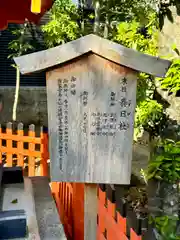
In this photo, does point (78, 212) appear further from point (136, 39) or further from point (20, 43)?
point (20, 43)

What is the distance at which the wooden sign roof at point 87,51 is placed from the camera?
1851 mm

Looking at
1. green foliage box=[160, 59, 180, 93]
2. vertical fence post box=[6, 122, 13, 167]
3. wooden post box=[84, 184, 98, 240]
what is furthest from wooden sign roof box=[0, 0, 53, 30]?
wooden post box=[84, 184, 98, 240]

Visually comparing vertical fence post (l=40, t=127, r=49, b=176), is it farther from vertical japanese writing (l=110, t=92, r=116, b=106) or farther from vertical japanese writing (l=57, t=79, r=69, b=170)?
vertical japanese writing (l=110, t=92, r=116, b=106)

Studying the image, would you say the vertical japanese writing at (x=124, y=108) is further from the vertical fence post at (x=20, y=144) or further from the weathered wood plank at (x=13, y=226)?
the vertical fence post at (x=20, y=144)

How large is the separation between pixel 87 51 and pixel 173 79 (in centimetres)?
181

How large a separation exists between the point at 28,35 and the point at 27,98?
1203 mm

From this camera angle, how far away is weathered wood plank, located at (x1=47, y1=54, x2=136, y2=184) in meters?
1.92

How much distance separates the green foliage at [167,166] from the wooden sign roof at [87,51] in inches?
48.2

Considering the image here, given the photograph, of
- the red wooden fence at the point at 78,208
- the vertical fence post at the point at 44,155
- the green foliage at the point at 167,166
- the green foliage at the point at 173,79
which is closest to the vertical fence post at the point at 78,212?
the red wooden fence at the point at 78,208

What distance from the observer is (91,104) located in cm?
194

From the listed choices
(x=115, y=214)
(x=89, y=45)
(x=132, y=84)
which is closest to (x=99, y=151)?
(x=132, y=84)

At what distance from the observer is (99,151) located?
6.59 ft

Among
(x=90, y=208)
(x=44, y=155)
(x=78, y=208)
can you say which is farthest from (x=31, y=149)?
(x=90, y=208)

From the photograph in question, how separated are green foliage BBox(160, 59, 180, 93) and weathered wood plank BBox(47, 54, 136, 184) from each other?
1.64 m
